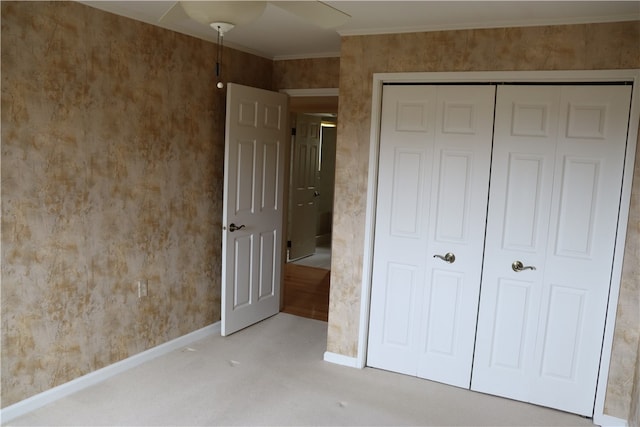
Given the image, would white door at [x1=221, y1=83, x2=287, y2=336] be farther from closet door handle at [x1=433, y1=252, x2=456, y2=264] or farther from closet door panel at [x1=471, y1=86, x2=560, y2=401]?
closet door panel at [x1=471, y1=86, x2=560, y2=401]

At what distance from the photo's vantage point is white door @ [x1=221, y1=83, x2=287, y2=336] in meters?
3.88

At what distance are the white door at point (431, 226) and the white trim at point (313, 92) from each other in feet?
3.29

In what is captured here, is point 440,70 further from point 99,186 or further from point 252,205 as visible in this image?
point 99,186

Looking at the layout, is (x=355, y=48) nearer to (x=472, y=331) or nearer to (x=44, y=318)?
(x=472, y=331)

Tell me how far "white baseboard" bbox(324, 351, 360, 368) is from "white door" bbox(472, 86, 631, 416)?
900 mm

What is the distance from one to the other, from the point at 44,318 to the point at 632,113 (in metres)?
3.48

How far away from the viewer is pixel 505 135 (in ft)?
10.1

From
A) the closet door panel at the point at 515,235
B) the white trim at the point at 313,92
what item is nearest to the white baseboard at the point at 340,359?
the closet door panel at the point at 515,235

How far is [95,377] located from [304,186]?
4355 millimetres

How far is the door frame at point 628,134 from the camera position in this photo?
278 centimetres

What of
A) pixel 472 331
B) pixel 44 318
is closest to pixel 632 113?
pixel 472 331

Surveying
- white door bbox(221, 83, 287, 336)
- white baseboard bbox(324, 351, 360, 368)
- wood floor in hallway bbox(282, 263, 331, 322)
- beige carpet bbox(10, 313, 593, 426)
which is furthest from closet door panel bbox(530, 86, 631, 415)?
white door bbox(221, 83, 287, 336)

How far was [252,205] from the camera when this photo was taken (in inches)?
163

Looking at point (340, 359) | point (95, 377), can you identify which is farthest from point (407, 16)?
point (95, 377)
